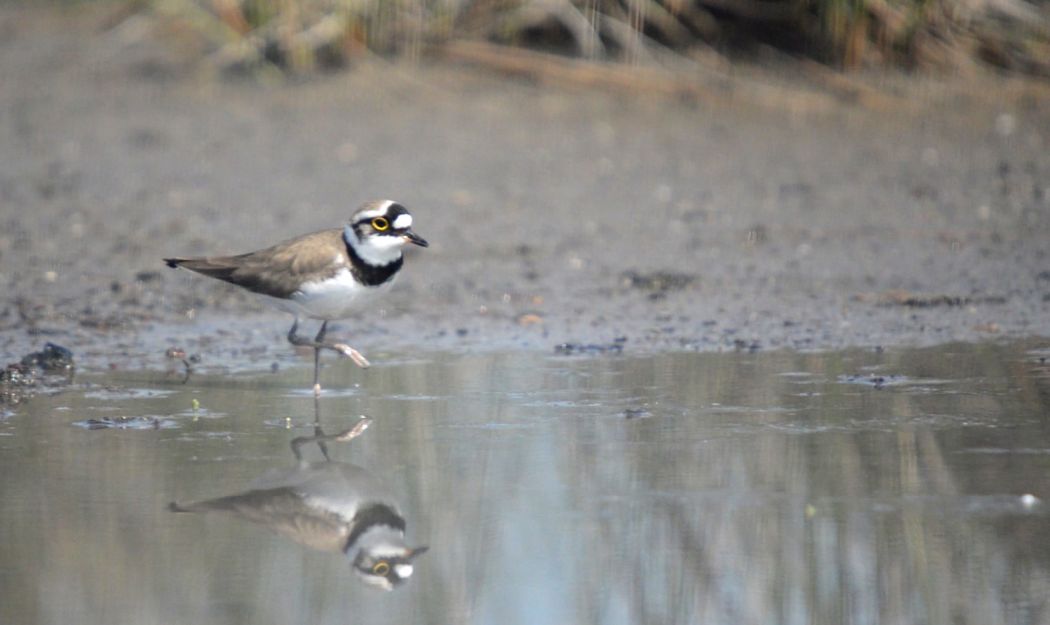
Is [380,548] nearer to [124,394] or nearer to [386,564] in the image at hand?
[386,564]

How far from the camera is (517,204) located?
9.80 m

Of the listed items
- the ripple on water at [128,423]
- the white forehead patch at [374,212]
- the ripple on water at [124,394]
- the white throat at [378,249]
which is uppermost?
the white forehead patch at [374,212]

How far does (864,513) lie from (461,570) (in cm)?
131

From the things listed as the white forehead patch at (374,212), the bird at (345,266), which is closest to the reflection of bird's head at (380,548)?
the bird at (345,266)

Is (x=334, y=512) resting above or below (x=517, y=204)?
below

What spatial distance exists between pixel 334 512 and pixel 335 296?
216cm

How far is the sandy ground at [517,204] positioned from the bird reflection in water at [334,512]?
7.96 feet

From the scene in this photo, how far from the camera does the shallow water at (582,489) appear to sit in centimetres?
403

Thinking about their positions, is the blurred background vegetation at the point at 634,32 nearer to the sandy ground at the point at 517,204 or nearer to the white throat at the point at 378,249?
the sandy ground at the point at 517,204

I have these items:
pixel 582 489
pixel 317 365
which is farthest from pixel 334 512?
pixel 317 365

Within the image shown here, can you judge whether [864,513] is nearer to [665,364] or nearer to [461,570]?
[461,570]

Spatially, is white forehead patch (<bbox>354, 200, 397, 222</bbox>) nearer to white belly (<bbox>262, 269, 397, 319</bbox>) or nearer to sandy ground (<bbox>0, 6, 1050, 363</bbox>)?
white belly (<bbox>262, 269, 397, 319</bbox>)

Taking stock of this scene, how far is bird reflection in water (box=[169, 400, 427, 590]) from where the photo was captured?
4367 millimetres

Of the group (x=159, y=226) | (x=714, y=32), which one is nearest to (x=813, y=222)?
(x=714, y=32)
